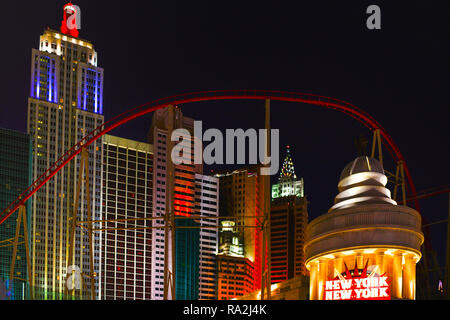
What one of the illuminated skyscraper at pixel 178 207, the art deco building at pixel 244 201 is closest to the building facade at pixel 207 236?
the illuminated skyscraper at pixel 178 207

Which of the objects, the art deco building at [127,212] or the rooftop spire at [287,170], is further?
the rooftop spire at [287,170]

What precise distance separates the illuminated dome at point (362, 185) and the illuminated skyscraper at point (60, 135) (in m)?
78.8

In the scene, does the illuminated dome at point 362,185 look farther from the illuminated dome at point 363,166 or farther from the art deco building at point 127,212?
the art deco building at point 127,212

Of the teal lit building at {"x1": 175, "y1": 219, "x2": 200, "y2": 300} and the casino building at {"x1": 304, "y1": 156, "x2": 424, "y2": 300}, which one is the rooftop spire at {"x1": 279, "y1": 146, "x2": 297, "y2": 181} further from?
the casino building at {"x1": 304, "y1": 156, "x2": 424, "y2": 300}

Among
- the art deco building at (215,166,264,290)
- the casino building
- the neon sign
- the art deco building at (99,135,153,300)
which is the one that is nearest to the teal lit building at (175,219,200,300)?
the art deco building at (99,135,153,300)

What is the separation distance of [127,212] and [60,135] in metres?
18.9

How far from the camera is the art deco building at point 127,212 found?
121500 millimetres

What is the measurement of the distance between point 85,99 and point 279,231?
5584cm

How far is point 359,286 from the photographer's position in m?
32.6

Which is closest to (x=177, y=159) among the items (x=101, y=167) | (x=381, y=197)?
(x=101, y=167)

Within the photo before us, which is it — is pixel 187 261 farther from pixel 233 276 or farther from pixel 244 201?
pixel 244 201
